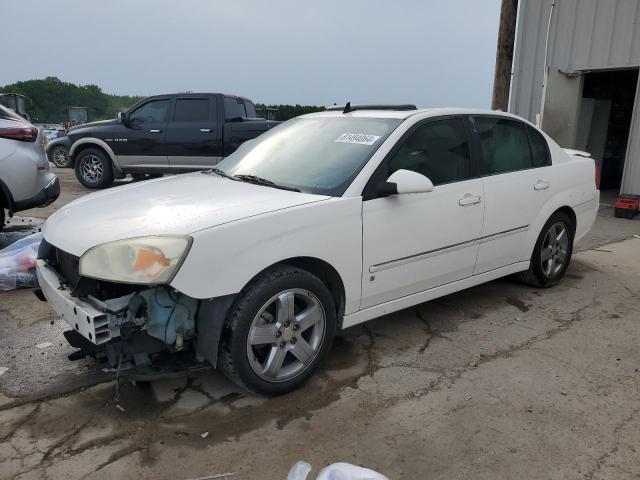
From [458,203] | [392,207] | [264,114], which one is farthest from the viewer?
[264,114]

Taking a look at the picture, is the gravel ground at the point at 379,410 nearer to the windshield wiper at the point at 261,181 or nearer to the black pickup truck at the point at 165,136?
the windshield wiper at the point at 261,181

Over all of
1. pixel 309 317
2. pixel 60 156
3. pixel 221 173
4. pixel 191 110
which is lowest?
pixel 60 156

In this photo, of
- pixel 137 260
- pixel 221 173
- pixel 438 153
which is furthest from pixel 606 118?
pixel 137 260

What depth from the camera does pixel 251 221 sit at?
2801 millimetres

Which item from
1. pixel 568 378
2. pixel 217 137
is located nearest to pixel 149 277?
pixel 568 378

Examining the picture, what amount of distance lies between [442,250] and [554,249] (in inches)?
67.3

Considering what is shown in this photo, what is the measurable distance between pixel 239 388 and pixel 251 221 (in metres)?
1.02

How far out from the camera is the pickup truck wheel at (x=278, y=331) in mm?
2777

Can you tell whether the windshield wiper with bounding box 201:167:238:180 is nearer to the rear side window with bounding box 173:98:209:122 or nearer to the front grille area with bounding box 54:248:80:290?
the front grille area with bounding box 54:248:80:290

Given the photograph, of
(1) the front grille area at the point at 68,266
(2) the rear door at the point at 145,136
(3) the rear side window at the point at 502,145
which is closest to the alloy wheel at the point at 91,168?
(2) the rear door at the point at 145,136

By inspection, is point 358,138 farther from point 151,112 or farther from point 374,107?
point 151,112

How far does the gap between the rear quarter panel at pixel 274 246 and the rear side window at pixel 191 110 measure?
26.1ft

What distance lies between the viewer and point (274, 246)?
9.36 ft

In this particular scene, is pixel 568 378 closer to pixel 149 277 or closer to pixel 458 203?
pixel 458 203
